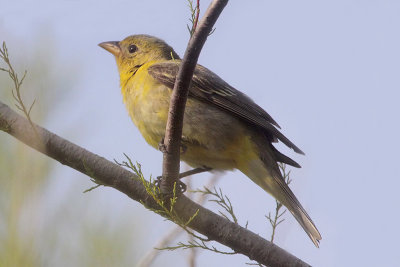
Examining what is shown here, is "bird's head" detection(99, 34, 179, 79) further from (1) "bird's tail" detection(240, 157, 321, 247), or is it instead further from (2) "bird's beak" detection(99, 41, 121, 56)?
(1) "bird's tail" detection(240, 157, 321, 247)

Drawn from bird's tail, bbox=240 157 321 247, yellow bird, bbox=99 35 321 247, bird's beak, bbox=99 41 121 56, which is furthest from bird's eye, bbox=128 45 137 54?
bird's tail, bbox=240 157 321 247

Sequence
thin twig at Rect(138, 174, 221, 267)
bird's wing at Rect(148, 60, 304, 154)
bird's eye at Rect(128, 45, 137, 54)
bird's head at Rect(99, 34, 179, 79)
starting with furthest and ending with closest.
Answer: bird's eye at Rect(128, 45, 137, 54), bird's head at Rect(99, 34, 179, 79), bird's wing at Rect(148, 60, 304, 154), thin twig at Rect(138, 174, 221, 267)

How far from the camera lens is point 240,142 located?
511cm

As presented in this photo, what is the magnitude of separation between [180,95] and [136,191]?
2.83ft

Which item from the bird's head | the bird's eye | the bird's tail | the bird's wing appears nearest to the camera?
the bird's tail

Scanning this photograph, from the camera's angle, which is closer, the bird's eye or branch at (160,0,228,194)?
branch at (160,0,228,194)

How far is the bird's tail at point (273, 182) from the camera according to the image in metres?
4.87

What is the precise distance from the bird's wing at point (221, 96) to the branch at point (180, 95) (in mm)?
1270

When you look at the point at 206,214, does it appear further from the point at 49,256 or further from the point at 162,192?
the point at 49,256

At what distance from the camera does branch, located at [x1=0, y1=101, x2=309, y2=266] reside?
12.3 ft

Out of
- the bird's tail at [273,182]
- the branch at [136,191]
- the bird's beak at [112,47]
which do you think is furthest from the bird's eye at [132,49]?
the branch at [136,191]

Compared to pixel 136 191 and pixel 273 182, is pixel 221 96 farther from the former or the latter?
pixel 136 191

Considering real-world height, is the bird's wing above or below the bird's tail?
above

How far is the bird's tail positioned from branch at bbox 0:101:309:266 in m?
0.93
